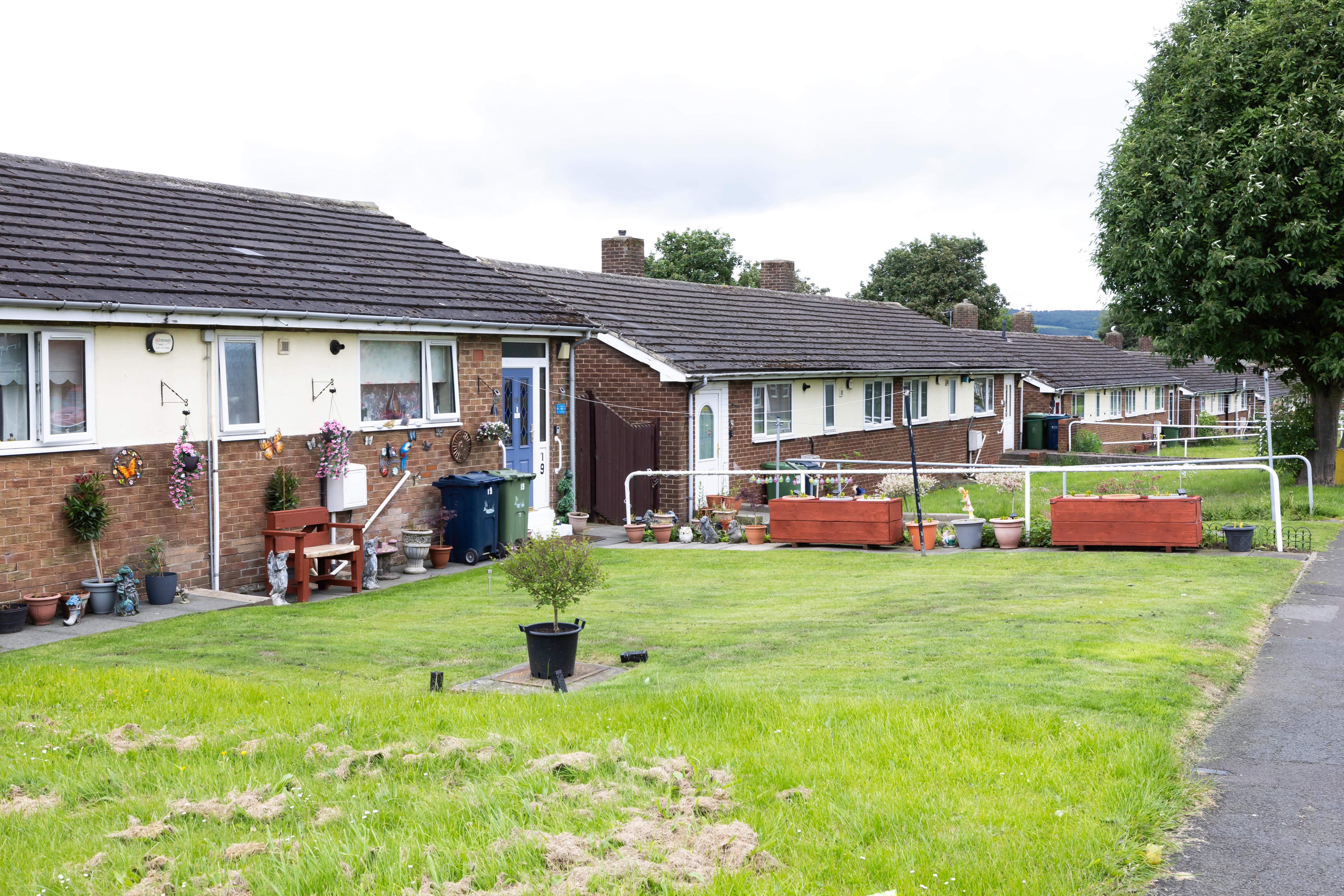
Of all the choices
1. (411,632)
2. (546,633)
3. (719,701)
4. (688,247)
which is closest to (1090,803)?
A: (719,701)

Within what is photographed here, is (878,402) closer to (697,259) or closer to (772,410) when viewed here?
(772,410)

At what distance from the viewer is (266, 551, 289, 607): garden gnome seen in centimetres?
1362

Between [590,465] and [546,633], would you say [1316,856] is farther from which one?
[590,465]

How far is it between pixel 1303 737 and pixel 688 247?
192ft

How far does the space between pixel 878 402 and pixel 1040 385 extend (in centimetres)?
1665

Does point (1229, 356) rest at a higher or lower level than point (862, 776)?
higher

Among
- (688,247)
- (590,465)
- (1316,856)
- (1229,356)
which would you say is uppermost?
(688,247)

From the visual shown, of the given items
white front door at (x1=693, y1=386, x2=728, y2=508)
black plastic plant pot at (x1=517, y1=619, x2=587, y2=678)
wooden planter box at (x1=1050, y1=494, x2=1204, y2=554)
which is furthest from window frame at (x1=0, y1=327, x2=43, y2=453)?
wooden planter box at (x1=1050, y1=494, x2=1204, y2=554)

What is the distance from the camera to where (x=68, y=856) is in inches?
214

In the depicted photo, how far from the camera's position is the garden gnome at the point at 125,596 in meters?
12.4

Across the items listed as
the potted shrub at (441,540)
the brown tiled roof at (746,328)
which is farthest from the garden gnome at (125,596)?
the brown tiled roof at (746,328)

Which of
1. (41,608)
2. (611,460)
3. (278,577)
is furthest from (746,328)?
(41,608)

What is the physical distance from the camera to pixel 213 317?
13617 millimetres

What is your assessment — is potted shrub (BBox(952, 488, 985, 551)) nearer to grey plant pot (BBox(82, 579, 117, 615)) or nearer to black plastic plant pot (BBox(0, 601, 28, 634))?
grey plant pot (BBox(82, 579, 117, 615))
